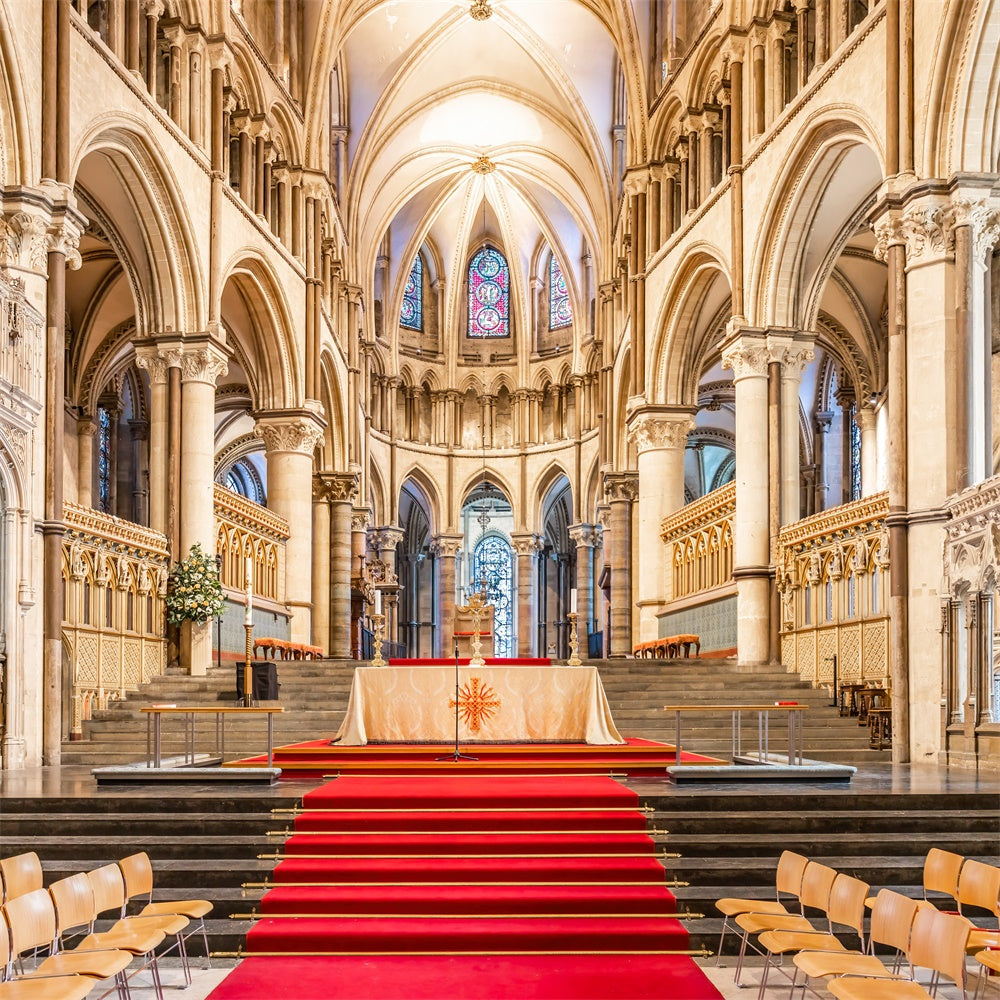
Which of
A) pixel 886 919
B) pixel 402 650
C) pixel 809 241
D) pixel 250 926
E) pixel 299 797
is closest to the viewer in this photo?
pixel 886 919

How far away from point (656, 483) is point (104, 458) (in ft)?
39.3

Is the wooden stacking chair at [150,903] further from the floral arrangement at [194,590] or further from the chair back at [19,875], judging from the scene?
the floral arrangement at [194,590]

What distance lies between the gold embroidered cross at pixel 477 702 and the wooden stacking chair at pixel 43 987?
245 inches

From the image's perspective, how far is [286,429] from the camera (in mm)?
22734

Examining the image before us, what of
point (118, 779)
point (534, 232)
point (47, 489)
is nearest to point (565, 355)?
point (534, 232)

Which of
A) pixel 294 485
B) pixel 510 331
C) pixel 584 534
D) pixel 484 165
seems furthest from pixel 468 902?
pixel 510 331

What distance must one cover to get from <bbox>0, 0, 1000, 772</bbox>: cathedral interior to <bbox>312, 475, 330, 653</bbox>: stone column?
105 millimetres

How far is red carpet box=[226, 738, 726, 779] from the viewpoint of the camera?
9.83 m

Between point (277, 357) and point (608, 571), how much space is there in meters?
11.1

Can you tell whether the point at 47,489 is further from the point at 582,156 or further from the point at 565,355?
the point at 565,355

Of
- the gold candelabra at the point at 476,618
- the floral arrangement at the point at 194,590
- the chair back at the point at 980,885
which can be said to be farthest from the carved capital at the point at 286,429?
the chair back at the point at 980,885

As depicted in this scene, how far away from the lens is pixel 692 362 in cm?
2317

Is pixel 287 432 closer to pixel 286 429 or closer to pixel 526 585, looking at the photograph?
pixel 286 429

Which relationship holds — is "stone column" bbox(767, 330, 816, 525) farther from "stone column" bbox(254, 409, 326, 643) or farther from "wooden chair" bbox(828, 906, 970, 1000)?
"wooden chair" bbox(828, 906, 970, 1000)
